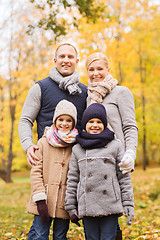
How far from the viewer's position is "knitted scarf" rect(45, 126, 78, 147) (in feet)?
9.11

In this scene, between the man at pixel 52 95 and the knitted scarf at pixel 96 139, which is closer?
the knitted scarf at pixel 96 139

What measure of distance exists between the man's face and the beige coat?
0.87m

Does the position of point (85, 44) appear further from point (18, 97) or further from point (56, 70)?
point (18, 97)

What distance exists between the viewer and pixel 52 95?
124 inches

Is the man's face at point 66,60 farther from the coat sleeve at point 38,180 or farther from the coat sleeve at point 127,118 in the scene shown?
the coat sleeve at point 38,180

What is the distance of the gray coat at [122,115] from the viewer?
2.90 metres

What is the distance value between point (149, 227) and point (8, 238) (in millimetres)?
2724

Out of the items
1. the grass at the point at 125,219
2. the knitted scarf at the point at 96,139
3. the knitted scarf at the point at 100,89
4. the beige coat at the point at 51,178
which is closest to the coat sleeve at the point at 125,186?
the knitted scarf at the point at 96,139

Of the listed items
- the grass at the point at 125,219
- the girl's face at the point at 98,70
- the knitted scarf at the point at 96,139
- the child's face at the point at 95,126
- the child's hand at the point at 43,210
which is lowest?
the grass at the point at 125,219

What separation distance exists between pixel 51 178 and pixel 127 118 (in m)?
1.04

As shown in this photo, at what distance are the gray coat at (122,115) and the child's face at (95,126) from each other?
23 centimetres

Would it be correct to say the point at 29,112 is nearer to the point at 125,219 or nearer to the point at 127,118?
the point at 127,118

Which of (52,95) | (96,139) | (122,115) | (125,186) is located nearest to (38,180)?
(96,139)

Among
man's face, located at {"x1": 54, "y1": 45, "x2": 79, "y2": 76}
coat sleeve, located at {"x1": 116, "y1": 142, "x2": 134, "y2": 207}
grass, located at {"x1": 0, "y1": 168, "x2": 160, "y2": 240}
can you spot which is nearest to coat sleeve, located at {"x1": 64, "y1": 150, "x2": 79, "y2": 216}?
coat sleeve, located at {"x1": 116, "y1": 142, "x2": 134, "y2": 207}
